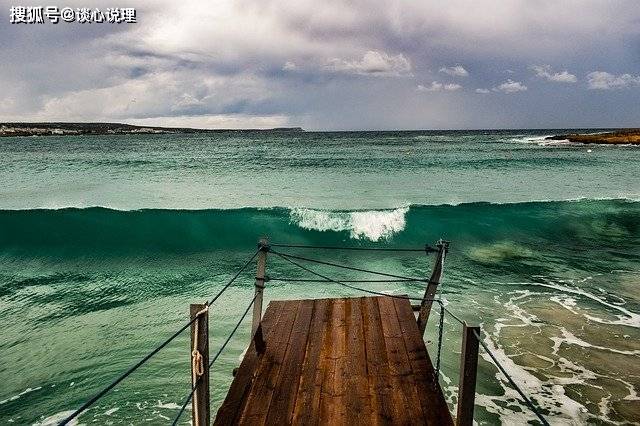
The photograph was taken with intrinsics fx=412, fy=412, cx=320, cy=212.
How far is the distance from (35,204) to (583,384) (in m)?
27.5

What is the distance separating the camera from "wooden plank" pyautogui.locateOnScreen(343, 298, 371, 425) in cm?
404

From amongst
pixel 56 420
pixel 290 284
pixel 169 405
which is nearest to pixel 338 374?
pixel 169 405

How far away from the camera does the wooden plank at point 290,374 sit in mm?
4031

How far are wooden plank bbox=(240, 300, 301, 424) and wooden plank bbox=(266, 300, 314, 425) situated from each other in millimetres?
57

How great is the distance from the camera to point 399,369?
4820mm

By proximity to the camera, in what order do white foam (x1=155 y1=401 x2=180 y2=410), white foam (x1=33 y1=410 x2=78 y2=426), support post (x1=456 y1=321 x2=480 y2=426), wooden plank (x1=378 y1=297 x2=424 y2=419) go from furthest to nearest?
white foam (x1=155 y1=401 x2=180 y2=410), white foam (x1=33 y1=410 x2=78 y2=426), wooden plank (x1=378 y1=297 x2=424 y2=419), support post (x1=456 y1=321 x2=480 y2=426)

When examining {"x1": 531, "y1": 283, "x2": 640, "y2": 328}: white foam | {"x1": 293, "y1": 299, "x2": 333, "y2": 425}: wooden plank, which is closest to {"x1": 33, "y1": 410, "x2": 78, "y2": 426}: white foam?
{"x1": 293, "y1": 299, "x2": 333, "y2": 425}: wooden plank

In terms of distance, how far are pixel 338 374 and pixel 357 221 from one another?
51.1 ft

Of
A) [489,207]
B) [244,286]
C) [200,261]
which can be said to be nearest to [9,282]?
[200,261]

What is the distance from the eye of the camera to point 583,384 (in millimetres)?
7520

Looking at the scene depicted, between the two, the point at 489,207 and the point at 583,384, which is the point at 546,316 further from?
the point at 489,207

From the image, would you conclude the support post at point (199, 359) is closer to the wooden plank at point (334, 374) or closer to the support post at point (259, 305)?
the wooden plank at point (334, 374)

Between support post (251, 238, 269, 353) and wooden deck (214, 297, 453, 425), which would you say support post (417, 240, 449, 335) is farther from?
support post (251, 238, 269, 353)

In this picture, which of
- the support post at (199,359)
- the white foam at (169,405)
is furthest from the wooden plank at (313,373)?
the white foam at (169,405)
